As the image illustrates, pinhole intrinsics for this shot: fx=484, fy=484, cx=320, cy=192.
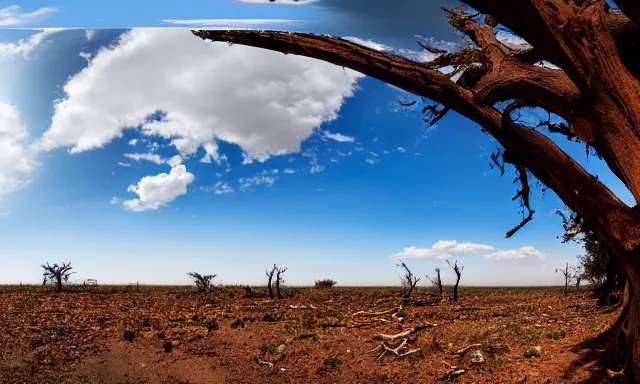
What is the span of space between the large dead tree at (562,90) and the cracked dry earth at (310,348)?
2743 mm

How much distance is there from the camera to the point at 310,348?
15.9 metres

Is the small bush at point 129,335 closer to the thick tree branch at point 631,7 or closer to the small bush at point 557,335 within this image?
the small bush at point 557,335

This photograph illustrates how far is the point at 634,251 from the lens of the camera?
21.7 feet

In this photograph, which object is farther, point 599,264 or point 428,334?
point 599,264

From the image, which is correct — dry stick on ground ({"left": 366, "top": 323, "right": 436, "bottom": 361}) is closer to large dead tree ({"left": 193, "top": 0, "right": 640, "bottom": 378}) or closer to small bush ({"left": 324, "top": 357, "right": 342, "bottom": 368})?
Answer: small bush ({"left": 324, "top": 357, "right": 342, "bottom": 368})

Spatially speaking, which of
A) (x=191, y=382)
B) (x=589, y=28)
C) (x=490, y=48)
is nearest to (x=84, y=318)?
(x=191, y=382)

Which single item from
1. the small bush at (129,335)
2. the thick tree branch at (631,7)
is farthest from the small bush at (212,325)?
the thick tree branch at (631,7)

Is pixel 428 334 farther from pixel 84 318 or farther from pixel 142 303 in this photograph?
pixel 142 303

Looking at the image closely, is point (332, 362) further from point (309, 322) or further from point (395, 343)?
point (309, 322)

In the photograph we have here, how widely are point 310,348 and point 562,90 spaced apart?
1157 centimetres

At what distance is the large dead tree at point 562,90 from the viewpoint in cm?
663

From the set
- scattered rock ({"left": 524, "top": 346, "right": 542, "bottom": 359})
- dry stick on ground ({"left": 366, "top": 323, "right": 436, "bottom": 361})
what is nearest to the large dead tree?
scattered rock ({"left": 524, "top": 346, "right": 542, "bottom": 359})

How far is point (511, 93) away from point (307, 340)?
11.8 metres

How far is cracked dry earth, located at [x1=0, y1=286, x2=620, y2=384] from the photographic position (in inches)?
436
